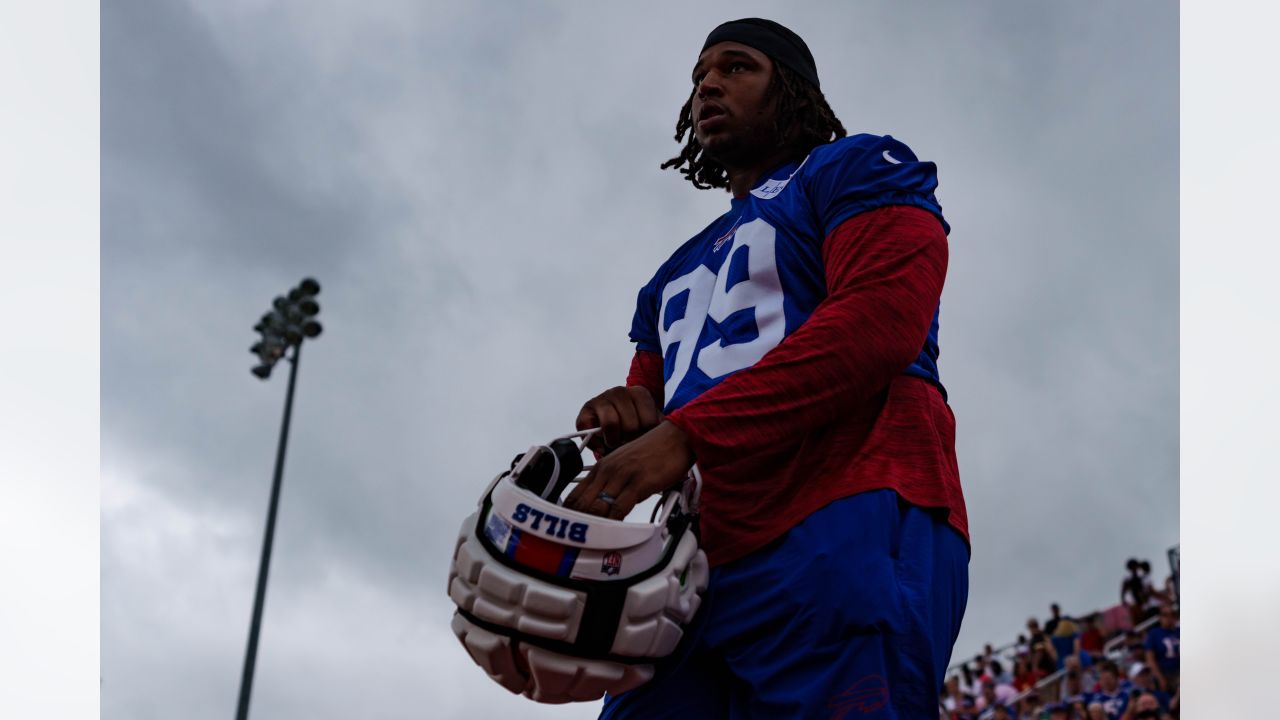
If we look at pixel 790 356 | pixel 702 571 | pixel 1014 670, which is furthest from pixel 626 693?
pixel 1014 670

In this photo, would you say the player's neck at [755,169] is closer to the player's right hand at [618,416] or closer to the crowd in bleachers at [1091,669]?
the player's right hand at [618,416]

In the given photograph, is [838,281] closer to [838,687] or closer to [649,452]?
[649,452]

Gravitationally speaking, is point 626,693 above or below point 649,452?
below

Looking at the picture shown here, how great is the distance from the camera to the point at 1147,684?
12.3 m

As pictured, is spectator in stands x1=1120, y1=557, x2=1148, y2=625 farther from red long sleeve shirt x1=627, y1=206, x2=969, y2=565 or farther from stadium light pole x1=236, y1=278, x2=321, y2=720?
red long sleeve shirt x1=627, y1=206, x2=969, y2=565

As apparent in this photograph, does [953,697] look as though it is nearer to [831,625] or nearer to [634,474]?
[831,625]

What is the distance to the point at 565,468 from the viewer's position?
243cm

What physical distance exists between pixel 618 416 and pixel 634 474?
449 mm

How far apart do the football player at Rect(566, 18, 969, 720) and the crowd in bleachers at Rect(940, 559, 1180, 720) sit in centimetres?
1002

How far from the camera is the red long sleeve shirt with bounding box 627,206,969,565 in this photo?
2289 mm

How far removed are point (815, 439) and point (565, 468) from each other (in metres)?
0.51

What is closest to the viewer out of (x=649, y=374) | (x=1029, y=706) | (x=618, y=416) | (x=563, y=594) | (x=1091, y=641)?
(x=563, y=594)

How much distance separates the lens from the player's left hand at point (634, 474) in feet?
7.30

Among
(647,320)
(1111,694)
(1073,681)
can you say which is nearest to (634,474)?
(647,320)
